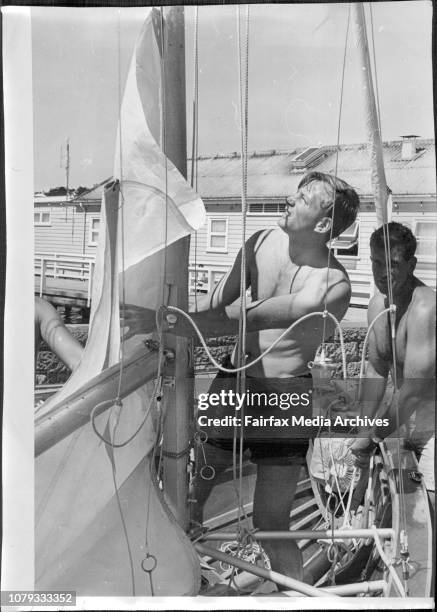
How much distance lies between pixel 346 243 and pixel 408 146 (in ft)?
0.81

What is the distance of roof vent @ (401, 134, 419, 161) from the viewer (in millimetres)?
1544

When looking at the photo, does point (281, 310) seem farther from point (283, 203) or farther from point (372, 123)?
point (372, 123)

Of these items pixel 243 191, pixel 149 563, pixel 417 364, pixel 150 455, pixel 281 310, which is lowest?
pixel 149 563

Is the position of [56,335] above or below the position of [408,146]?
below

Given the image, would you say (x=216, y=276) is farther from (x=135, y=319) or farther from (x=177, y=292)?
(x=135, y=319)

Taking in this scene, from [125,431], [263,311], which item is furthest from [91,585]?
[263,311]

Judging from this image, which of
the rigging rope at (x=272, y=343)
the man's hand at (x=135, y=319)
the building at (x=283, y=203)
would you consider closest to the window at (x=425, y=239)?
the building at (x=283, y=203)

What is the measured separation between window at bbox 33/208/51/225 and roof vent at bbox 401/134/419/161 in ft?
2.56

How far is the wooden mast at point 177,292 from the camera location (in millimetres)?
1540

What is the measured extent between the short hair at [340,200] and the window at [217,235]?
184 millimetres

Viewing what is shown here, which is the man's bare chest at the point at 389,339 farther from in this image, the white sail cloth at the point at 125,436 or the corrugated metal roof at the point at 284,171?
the white sail cloth at the point at 125,436

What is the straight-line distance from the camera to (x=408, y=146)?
1.54m

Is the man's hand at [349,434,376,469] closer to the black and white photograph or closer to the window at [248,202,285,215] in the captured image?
the black and white photograph

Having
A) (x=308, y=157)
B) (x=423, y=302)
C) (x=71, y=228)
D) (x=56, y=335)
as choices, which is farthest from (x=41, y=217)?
(x=423, y=302)
